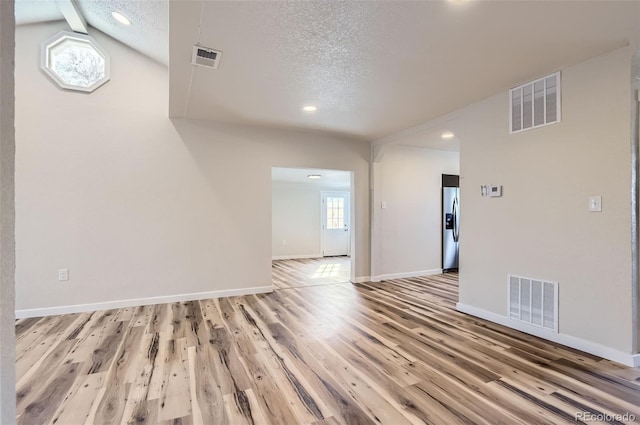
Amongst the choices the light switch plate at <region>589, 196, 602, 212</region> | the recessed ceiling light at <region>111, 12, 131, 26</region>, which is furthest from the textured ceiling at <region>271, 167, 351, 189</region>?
the light switch plate at <region>589, 196, 602, 212</region>

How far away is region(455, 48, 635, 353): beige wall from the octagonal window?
4.66 metres

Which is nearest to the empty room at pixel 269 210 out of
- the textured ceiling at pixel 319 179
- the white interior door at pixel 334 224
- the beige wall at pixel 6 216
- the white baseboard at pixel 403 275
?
the beige wall at pixel 6 216

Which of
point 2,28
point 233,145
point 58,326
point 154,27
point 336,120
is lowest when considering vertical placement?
point 58,326

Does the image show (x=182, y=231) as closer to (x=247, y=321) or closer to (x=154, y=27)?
(x=247, y=321)

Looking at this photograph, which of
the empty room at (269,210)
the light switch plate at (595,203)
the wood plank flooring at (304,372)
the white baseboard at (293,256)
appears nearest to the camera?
the wood plank flooring at (304,372)

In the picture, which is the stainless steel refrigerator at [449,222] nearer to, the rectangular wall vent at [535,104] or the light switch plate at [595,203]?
the rectangular wall vent at [535,104]

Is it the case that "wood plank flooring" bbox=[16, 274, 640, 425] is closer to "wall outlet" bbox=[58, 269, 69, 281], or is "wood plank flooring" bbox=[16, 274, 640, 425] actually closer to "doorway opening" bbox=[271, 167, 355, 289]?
"wall outlet" bbox=[58, 269, 69, 281]

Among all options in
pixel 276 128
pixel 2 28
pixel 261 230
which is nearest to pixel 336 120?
pixel 276 128

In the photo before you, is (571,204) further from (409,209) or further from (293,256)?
(293,256)

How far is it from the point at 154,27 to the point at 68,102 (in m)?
1.43

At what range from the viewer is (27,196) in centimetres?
356

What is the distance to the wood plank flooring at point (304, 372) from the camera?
1.83m

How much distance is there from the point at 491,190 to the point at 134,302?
4.51 meters

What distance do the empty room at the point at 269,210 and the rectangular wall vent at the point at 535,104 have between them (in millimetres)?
20
